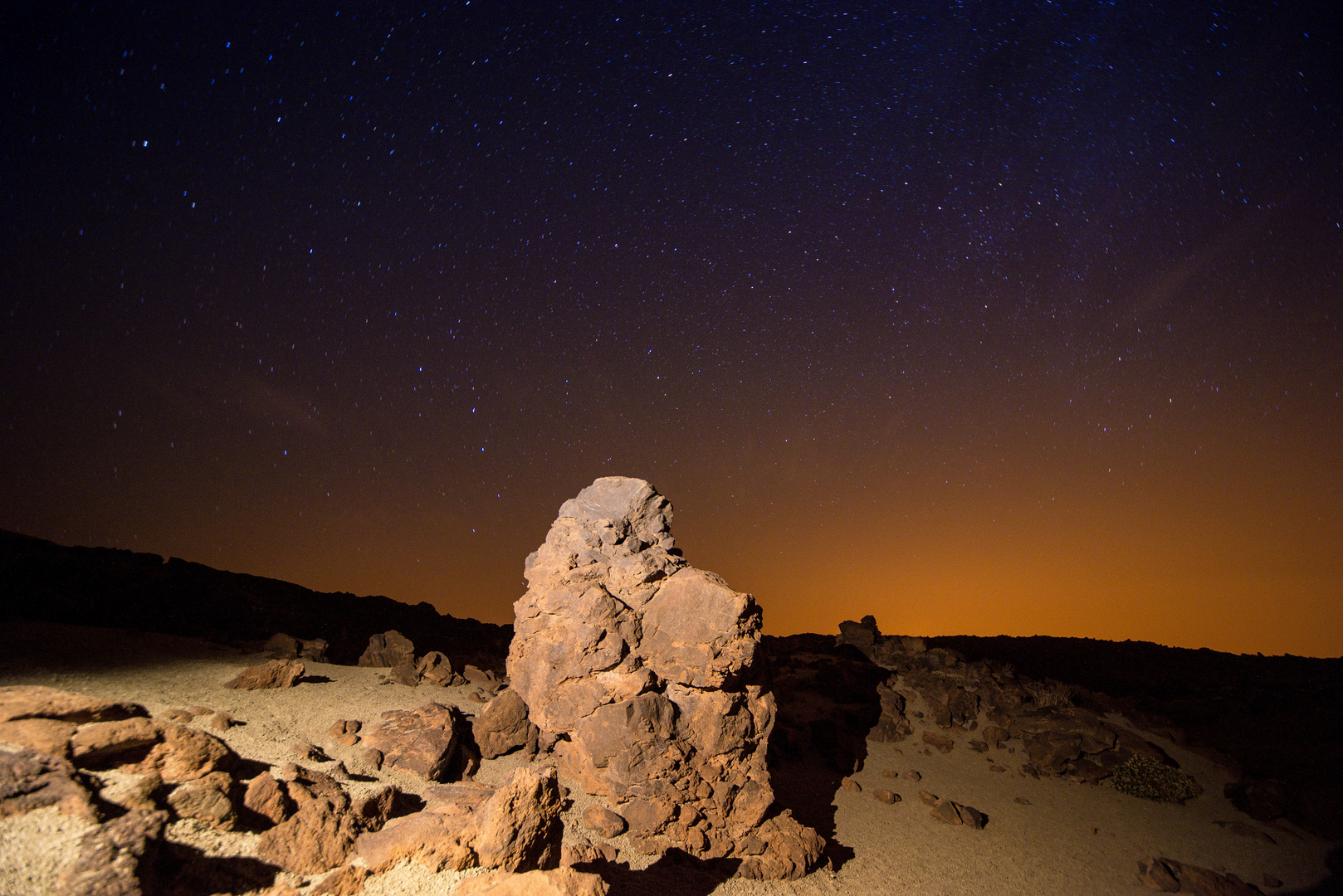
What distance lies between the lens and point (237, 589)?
715 inches

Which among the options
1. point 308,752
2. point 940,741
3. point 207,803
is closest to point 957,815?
point 940,741

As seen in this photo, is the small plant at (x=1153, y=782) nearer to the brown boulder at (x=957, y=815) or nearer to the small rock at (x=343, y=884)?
the brown boulder at (x=957, y=815)

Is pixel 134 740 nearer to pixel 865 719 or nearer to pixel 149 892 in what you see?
pixel 149 892

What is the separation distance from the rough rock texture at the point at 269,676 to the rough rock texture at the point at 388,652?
284cm

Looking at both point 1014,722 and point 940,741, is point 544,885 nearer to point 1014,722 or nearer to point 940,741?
point 940,741

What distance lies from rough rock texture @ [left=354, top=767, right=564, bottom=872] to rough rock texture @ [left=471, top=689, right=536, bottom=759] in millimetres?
4157

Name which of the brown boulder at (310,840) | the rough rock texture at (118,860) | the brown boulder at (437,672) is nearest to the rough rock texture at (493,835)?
the brown boulder at (310,840)

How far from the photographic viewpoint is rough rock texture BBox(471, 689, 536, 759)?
9.79 m

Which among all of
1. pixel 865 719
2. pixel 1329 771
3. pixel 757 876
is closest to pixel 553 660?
→ pixel 757 876

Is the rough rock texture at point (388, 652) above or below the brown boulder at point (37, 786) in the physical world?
below

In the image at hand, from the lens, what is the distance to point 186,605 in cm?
1490

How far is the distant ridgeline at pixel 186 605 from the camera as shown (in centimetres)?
1312

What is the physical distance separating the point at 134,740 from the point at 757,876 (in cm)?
795

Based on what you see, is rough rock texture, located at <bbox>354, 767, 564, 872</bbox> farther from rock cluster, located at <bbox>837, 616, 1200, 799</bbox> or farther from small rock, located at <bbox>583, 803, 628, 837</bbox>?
rock cluster, located at <bbox>837, 616, 1200, 799</bbox>
